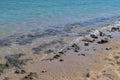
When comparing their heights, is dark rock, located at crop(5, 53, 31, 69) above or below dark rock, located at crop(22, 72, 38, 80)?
below

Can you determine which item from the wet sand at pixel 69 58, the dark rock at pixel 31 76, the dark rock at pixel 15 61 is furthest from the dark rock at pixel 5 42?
the dark rock at pixel 31 76

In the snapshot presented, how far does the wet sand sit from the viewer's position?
10.6 metres

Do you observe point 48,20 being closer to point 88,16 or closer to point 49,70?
point 88,16

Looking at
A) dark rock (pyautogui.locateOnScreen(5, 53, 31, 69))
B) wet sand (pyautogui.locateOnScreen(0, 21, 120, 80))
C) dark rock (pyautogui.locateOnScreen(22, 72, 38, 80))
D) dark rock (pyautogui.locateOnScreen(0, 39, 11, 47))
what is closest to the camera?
dark rock (pyautogui.locateOnScreen(22, 72, 38, 80))

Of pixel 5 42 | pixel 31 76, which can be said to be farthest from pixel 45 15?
pixel 31 76

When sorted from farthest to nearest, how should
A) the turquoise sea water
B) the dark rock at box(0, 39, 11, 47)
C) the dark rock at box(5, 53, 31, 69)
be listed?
1. the turquoise sea water
2. the dark rock at box(0, 39, 11, 47)
3. the dark rock at box(5, 53, 31, 69)

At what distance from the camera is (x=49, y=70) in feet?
37.0

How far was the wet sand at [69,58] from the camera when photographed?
10625 mm

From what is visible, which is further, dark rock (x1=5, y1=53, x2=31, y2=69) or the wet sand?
dark rock (x1=5, y1=53, x2=31, y2=69)

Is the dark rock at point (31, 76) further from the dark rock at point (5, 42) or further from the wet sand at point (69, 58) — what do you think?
the dark rock at point (5, 42)

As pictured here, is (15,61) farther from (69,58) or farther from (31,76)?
(69,58)

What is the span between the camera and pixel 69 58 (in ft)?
41.5

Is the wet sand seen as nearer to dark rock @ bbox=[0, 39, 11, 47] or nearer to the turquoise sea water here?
dark rock @ bbox=[0, 39, 11, 47]

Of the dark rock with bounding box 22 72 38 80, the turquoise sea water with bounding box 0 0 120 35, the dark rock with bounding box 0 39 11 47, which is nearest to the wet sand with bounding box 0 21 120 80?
the dark rock with bounding box 22 72 38 80
